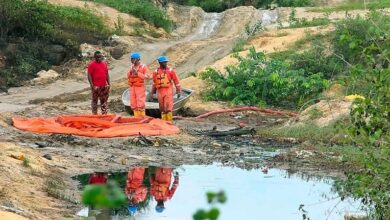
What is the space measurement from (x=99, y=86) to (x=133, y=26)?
818 inches

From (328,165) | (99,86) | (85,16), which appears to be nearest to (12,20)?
(85,16)

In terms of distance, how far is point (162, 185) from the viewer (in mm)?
12672

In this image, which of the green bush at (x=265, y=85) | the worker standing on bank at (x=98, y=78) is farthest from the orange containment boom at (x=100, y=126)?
the green bush at (x=265, y=85)

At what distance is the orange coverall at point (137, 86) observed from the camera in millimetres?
17344

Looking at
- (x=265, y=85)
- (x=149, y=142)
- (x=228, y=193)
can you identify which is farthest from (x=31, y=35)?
(x=228, y=193)

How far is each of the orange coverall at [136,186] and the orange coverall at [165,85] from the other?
392 cm

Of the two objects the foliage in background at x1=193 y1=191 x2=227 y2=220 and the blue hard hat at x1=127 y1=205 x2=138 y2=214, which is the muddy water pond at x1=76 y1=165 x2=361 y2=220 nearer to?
the blue hard hat at x1=127 y1=205 x2=138 y2=214

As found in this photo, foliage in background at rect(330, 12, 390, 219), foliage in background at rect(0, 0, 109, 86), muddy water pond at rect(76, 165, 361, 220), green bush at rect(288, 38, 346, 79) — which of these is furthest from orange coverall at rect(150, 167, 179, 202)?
foliage in background at rect(0, 0, 109, 86)

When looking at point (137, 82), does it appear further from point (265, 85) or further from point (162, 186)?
point (265, 85)

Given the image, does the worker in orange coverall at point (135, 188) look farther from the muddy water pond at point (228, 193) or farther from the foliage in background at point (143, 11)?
the foliage in background at point (143, 11)

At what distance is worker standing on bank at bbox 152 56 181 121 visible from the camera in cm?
1733

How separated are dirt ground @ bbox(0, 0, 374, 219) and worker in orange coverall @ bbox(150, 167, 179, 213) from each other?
0.60 meters

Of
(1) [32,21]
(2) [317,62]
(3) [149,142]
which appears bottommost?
(3) [149,142]

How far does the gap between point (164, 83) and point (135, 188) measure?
5.45 metres
